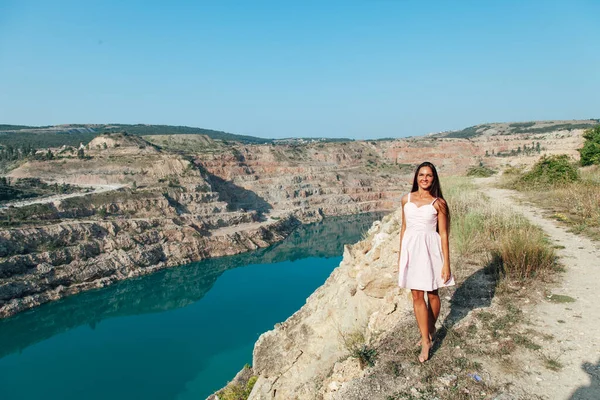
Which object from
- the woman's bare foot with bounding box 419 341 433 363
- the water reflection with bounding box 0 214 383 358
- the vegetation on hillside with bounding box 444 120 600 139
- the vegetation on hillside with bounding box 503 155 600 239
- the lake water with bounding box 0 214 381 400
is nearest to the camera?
the woman's bare foot with bounding box 419 341 433 363

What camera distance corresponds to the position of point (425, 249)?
407 cm

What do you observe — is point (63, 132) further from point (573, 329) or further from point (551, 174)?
point (573, 329)

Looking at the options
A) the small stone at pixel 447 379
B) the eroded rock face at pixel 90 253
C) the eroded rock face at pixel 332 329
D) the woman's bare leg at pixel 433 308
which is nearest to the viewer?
→ the small stone at pixel 447 379

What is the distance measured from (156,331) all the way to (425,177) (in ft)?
82.3

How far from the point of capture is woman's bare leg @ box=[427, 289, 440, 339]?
13.8 ft

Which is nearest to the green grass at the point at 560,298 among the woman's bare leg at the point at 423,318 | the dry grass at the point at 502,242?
the dry grass at the point at 502,242

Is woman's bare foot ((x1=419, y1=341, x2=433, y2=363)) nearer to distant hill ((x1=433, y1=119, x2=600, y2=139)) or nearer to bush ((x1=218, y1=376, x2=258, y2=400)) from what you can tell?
bush ((x1=218, y1=376, x2=258, y2=400))

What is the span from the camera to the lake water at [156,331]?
61.3 ft

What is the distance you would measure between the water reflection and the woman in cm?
1599

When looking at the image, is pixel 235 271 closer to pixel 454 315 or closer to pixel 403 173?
pixel 454 315

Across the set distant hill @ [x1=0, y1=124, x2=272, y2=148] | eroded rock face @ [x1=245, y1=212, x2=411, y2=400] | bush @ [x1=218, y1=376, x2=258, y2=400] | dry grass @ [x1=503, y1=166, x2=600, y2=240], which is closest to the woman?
eroded rock face @ [x1=245, y1=212, x2=411, y2=400]

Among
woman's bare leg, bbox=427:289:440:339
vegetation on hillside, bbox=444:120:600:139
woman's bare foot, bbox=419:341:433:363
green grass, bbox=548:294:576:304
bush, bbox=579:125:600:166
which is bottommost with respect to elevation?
woman's bare foot, bbox=419:341:433:363

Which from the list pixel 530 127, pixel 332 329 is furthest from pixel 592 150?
pixel 530 127

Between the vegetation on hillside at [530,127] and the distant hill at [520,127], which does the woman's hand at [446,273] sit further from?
the distant hill at [520,127]
